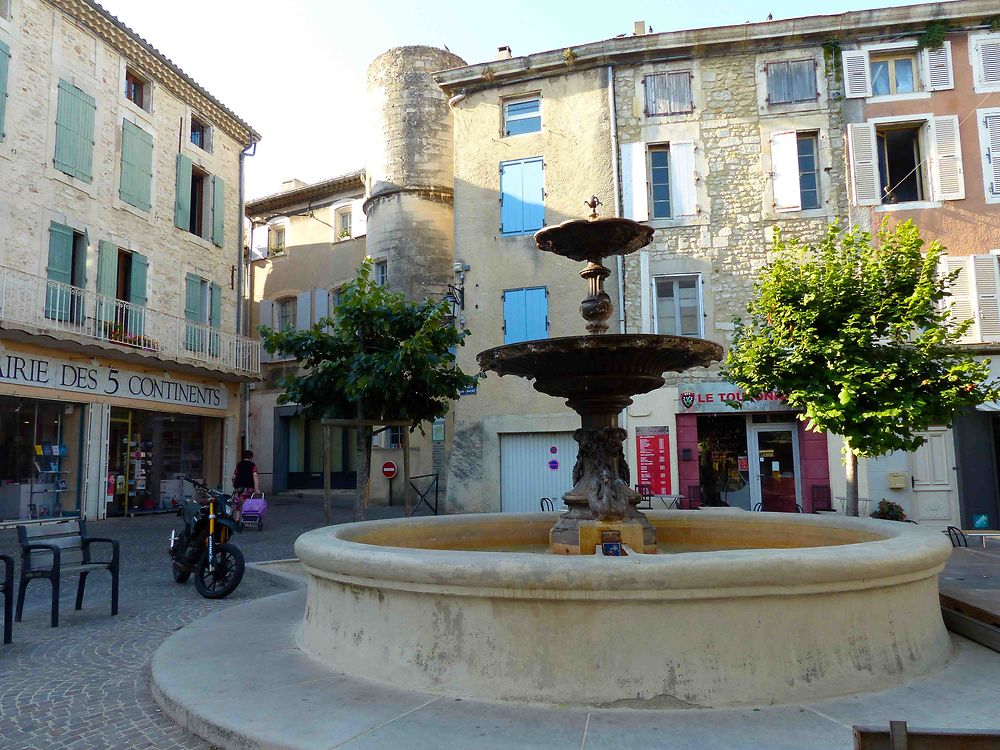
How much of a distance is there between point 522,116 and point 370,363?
9.64 m

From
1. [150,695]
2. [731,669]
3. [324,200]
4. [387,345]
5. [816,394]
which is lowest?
[150,695]

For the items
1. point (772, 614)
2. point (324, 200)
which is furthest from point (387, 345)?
point (324, 200)

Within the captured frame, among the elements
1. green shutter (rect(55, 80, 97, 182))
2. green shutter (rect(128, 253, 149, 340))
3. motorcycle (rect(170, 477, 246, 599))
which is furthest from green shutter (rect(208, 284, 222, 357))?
motorcycle (rect(170, 477, 246, 599))

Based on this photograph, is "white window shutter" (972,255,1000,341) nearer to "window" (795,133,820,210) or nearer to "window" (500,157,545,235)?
"window" (795,133,820,210)

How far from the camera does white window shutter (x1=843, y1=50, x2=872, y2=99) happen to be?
53.1 feet

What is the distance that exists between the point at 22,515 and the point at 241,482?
4021 millimetres

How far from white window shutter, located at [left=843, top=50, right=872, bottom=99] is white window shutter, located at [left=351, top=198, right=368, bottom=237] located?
46.9 feet

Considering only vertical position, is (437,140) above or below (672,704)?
above

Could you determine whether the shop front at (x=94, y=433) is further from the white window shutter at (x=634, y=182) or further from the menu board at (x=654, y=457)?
the white window shutter at (x=634, y=182)

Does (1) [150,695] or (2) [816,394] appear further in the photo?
(2) [816,394]

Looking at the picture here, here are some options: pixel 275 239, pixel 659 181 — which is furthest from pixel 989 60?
pixel 275 239

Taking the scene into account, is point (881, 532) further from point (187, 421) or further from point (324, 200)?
point (324, 200)

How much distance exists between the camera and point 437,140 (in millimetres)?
21250

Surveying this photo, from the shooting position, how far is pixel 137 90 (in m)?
18.0
